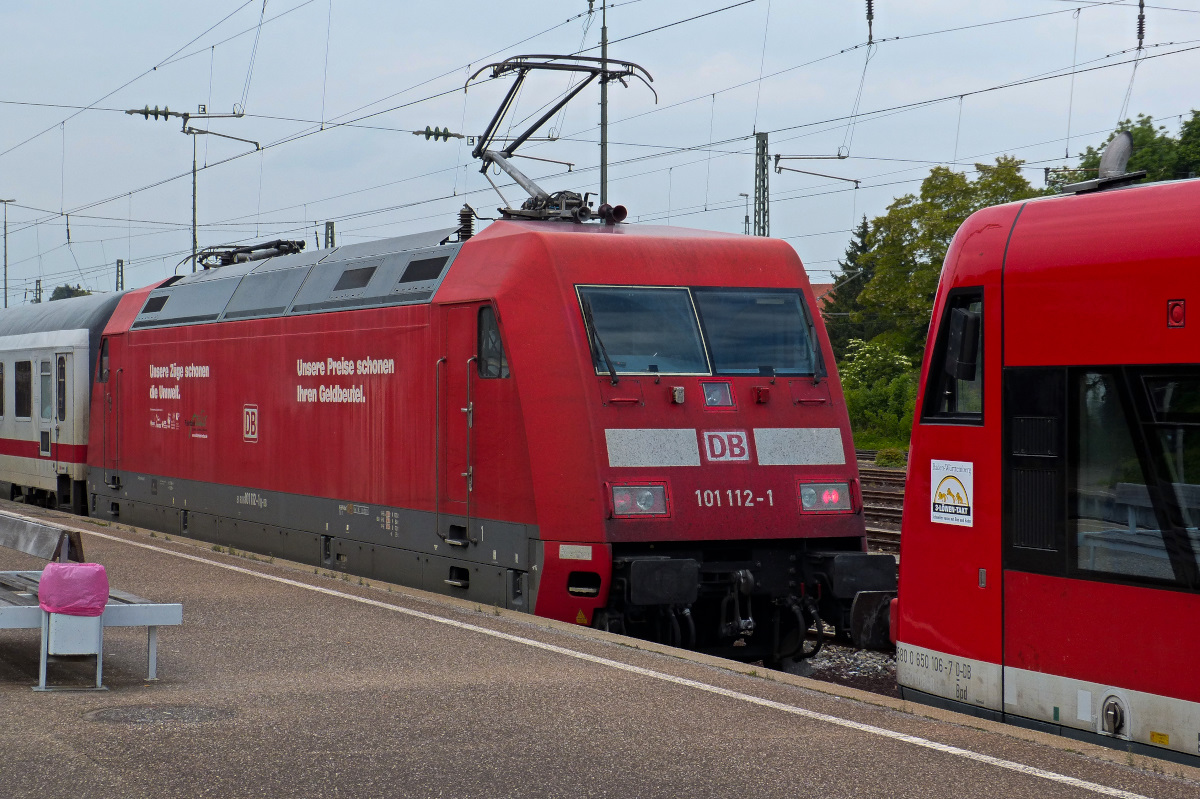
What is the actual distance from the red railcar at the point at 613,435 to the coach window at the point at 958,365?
1.60m

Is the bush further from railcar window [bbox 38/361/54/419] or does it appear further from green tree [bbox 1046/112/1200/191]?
railcar window [bbox 38/361/54/419]

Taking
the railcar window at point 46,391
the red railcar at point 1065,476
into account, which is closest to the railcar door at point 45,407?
the railcar window at point 46,391

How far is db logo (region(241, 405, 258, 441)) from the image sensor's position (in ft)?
46.1

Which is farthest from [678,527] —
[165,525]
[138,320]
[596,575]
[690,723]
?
[138,320]

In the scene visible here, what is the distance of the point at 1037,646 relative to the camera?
644 cm

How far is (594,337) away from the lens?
9445 mm

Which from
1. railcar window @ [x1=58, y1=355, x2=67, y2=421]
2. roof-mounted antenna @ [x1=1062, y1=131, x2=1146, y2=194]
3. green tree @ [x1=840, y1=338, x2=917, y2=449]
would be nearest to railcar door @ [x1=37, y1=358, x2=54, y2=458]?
railcar window @ [x1=58, y1=355, x2=67, y2=421]

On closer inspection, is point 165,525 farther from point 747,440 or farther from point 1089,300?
point 1089,300

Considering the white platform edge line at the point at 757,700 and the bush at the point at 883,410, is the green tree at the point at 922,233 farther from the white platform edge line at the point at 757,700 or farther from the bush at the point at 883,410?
the white platform edge line at the point at 757,700

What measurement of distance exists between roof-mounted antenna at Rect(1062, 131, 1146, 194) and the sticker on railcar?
1.52m

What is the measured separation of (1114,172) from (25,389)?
1875 cm

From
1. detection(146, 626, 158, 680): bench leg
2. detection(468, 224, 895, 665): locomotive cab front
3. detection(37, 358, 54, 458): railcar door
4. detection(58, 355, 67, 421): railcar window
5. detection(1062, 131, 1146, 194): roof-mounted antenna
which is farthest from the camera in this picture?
detection(37, 358, 54, 458): railcar door

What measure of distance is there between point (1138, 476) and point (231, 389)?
10.7 m

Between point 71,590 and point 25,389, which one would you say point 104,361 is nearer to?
point 25,389
